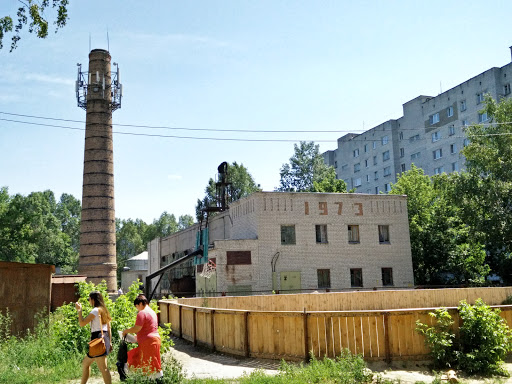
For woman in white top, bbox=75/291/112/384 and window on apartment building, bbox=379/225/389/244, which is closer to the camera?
woman in white top, bbox=75/291/112/384

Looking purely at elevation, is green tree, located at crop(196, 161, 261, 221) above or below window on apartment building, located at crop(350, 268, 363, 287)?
above

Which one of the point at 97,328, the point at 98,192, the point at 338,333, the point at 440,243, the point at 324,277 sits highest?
the point at 98,192

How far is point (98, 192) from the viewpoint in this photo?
1703 inches

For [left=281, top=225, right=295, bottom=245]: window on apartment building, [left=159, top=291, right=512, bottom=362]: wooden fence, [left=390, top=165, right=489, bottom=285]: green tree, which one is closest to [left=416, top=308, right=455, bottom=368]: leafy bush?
[left=159, top=291, right=512, bottom=362]: wooden fence

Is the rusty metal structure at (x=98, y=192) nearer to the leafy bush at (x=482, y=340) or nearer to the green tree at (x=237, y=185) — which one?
the green tree at (x=237, y=185)

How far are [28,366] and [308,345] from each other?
6.38 metres

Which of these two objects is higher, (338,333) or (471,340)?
(338,333)

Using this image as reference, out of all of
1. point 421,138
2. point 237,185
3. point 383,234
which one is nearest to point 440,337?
point 383,234

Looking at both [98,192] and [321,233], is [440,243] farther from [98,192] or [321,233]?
[98,192]

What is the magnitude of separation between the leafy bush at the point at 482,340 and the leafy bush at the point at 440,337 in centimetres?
25

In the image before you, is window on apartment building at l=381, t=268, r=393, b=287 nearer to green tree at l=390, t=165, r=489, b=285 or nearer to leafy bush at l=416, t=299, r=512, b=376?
green tree at l=390, t=165, r=489, b=285

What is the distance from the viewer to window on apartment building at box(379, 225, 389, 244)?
119 feet

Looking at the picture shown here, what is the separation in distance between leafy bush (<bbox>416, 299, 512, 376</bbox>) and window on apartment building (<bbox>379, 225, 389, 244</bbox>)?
24.7m

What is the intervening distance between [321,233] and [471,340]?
23.5m
